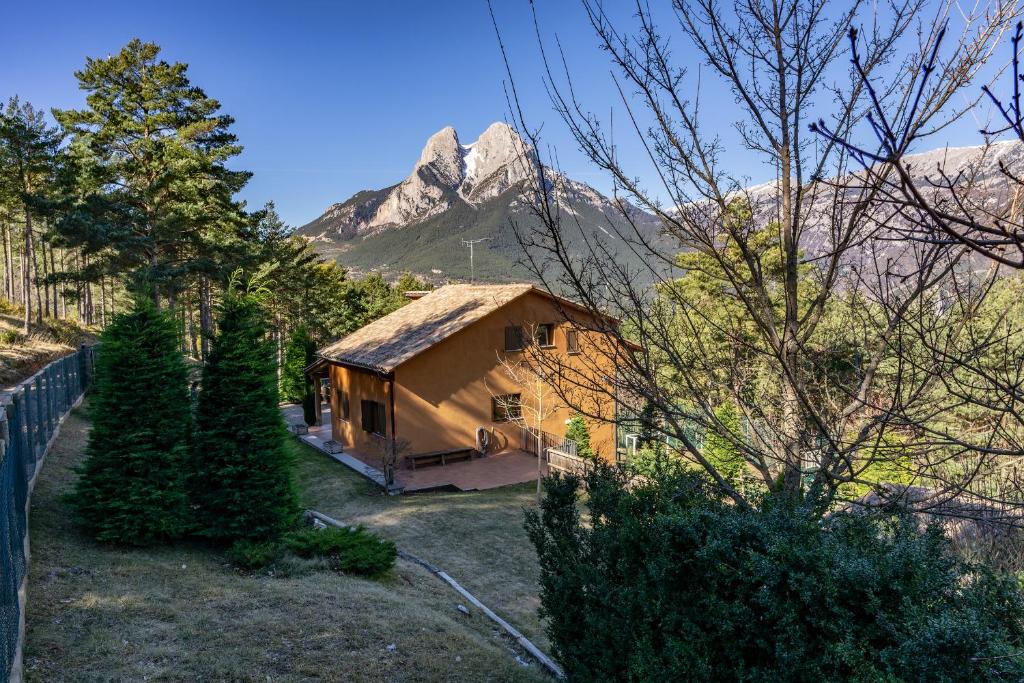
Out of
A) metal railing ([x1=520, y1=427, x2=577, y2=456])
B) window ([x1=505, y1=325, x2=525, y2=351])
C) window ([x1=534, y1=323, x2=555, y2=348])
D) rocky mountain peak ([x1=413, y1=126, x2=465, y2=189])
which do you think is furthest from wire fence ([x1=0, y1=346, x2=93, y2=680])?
rocky mountain peak ([x1=413, y1=126, x2=465, y2=189])

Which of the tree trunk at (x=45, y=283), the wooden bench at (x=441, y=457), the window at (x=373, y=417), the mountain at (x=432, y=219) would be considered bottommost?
the wooden bench at (x=441, y=457)

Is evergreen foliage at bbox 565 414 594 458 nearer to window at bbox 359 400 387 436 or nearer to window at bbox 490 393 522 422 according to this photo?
window at bbox 490 393 522 422

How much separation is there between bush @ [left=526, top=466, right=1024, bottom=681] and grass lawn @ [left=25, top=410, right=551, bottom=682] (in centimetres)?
225

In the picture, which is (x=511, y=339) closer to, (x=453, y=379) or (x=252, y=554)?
(x=453, y=379)

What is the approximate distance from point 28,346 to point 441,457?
51.5ft

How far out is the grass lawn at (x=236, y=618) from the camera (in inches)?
219

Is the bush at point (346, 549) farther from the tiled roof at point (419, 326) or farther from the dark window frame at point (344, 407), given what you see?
the dark window frame at point (344, 407)

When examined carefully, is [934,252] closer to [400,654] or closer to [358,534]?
[400,654]

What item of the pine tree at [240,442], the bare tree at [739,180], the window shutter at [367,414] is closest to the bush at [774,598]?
the bare tree at [739,180]

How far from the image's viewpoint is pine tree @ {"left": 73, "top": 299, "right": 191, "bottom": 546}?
830 cm

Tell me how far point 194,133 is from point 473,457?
17526mm

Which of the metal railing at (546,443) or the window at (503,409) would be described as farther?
the window at (503,409)

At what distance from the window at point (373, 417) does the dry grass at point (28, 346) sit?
388 inches

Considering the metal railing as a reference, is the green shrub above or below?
above
